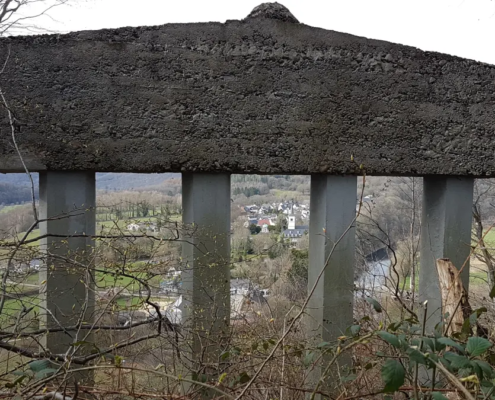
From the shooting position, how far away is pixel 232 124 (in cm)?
259

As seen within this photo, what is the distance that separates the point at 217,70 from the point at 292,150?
2.29 feet

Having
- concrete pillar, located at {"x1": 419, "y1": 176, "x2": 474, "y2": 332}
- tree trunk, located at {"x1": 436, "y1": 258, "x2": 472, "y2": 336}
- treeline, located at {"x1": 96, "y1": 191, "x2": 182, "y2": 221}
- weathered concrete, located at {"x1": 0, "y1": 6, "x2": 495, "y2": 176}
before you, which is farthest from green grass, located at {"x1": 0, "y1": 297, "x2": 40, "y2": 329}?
concrete pillar, located at {"x1": 419, "y1": 176, "x2": 474, "y2": 332}

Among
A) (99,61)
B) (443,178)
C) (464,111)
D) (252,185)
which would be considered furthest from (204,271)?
(252,185)

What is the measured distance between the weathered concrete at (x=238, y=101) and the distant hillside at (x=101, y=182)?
0.32m

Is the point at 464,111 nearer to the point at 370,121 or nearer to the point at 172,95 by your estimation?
the point at 370,121

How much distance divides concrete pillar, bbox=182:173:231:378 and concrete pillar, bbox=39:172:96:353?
614mm

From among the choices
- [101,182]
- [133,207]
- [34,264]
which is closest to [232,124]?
[133,207]

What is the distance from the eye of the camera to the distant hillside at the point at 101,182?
2824 mm

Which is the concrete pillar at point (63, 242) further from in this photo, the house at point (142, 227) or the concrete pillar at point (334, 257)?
the concrete pillar at point (334, 257)

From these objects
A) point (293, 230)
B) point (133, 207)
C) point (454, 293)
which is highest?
point (133, 207)

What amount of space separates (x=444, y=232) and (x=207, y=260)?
1.67 metres

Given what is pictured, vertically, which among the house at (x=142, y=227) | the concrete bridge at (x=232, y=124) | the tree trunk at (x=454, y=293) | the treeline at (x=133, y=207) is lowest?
the tree trunk at (x=454, y=293)

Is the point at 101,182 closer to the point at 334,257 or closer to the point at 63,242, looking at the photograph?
the point at 63,242

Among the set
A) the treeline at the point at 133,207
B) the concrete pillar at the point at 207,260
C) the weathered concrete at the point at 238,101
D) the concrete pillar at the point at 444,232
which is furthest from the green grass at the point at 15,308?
the concrete pillar at the point at 444,232
